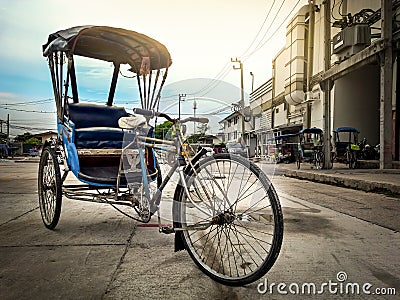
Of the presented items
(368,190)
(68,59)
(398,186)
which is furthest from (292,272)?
(368,190)

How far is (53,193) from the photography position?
4.06 metres

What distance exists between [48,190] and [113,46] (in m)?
2.11

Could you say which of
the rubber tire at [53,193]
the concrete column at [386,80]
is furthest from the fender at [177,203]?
the concrete column at [386,80]

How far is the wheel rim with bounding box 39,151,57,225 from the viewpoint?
4.02 m

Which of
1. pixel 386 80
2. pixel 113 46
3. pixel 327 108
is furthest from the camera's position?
pixel 327 108

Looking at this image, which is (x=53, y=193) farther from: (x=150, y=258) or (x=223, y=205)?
(x=223, y=205)

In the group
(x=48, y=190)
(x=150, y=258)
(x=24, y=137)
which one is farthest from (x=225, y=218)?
(x=24, y=137)

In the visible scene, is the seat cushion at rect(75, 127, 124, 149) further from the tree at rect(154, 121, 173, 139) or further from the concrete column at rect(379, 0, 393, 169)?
the concrete column at rect(379, 0, 393, 169)

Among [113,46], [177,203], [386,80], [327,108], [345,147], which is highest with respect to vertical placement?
[386,80]

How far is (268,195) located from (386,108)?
335 inches

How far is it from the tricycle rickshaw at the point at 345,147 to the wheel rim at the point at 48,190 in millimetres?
10748

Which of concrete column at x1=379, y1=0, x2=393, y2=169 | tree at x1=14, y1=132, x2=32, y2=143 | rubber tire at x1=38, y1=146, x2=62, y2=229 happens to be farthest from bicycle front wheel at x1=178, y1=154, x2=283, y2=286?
tree at x1=14, y1=132, x2=32, y2=143

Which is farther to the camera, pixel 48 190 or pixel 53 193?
pixel 48 190

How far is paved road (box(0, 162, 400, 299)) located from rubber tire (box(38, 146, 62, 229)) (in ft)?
0.38
